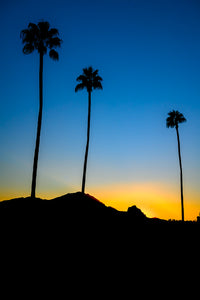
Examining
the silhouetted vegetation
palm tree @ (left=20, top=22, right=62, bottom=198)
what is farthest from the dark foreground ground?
palm tree @ (left=20, top=22, right=62, bottom=198)

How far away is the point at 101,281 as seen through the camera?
22.4 feet

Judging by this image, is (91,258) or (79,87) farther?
(79,87)

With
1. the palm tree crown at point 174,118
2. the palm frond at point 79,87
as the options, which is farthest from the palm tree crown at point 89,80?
the palm tree crown at point 174,118

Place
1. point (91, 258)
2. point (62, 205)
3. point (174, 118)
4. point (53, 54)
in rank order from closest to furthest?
point (91, 258)
point (62, 205)
point (53, 54)
point (174, 118)

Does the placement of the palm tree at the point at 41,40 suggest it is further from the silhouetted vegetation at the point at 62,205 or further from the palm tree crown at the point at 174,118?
the palm tree crown at the point at 174,118

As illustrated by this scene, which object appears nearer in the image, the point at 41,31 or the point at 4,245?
the point at 4,245

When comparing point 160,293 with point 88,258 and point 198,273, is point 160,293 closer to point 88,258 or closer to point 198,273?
point 198,273

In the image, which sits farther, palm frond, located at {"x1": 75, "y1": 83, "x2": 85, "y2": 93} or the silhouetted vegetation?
palm frond, located at {"x1": 75, "y1": 83, "x2": 85, "y2": 93}

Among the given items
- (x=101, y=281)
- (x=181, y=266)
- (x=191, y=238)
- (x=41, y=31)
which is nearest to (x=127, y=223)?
(x=191, y=238)

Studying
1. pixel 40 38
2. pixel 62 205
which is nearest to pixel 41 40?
pixel 40 38

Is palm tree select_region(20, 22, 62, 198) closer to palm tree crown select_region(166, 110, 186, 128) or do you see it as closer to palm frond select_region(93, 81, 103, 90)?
palm frond select_region(93, 81, 103, 90)

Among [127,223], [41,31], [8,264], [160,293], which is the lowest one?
[160,293]

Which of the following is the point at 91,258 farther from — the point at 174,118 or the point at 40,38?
the point at 174,118

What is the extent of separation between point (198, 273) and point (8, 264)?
22.2ft
